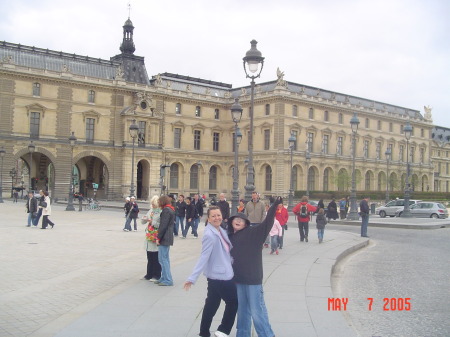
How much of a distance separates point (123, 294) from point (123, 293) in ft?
0.29

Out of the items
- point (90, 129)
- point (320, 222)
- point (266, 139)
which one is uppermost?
point (90, 129)

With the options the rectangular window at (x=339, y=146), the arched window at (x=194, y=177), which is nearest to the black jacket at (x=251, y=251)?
the arched window at (x=194, y=177)

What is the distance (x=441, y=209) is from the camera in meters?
37.2

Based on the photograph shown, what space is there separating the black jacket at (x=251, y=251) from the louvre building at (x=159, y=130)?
51641 millimetres

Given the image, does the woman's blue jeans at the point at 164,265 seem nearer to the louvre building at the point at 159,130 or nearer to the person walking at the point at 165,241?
the person walking at the point at 165,241

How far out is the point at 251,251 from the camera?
6.11 m

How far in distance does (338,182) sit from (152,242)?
6276 centimetres

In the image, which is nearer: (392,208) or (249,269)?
(249,269)

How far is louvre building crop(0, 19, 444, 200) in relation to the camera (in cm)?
5875

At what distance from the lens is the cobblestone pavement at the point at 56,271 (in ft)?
25.8

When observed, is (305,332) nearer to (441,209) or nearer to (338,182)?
(441,209)

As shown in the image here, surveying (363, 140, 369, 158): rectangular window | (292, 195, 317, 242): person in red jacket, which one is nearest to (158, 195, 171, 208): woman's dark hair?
(292, 195, 317, 242): person in red jacket

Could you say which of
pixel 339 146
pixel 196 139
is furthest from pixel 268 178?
pixel 339 146

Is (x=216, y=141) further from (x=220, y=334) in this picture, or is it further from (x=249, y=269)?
(x=249, y=269)
